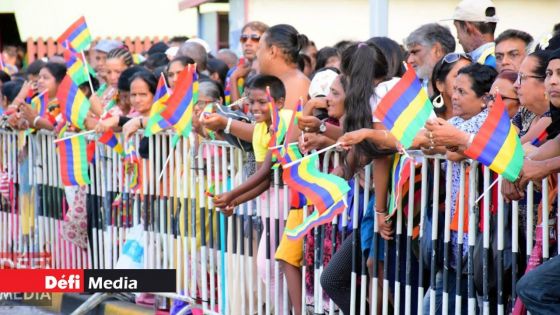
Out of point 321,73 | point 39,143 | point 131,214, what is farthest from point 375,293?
point 39,143

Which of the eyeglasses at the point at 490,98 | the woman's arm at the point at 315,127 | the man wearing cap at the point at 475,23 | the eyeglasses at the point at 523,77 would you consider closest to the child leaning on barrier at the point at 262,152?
the woman's arm at the point at 315,127

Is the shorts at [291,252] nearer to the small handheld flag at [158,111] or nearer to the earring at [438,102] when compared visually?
the earring at [438,102]

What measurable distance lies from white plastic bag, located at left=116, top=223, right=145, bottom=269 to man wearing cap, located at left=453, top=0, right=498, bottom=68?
3.03 meters

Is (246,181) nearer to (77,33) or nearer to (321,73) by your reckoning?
(321,73)

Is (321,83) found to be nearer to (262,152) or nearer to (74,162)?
(262,152)

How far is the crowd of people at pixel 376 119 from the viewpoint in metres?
5.96

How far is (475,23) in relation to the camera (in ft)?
28.1

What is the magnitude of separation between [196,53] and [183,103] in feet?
7.58

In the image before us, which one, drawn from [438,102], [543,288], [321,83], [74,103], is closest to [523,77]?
[543,288]

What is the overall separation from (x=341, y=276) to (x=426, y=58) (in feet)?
6.22

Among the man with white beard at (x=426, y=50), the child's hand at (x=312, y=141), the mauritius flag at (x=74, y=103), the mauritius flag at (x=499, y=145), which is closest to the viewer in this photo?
the mauritius flag at (x=499, y=145)

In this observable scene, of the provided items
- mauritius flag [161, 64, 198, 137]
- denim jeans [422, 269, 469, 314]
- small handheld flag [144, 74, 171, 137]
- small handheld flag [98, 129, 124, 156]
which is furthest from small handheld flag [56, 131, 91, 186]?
denim jeans [422, 269, 469, 314]

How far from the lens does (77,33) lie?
11258 mm

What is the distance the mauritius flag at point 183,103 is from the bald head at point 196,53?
209 centimetres
